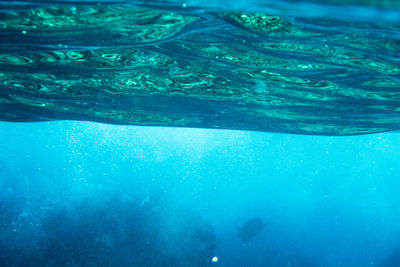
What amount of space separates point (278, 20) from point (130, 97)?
35.4ft

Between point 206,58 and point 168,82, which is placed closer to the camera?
point 206,58

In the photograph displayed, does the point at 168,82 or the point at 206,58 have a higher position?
the point at 206,58

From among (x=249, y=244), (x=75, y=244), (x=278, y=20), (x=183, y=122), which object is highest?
(x=278, y=20)

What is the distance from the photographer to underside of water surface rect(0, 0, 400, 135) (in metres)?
7.73

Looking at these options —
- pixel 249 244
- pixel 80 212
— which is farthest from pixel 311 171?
pixel 80 212

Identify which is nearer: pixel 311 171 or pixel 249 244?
pixel 249 244

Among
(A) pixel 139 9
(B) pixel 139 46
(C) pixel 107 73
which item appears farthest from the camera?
(C) pixel 107 73

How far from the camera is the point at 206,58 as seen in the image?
1088 centimetres

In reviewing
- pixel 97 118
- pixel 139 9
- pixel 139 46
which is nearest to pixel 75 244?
pixel 97 118

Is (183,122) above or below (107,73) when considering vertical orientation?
below

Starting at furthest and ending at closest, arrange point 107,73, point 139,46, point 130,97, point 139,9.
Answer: point 130,97 → point 107,73 → point 139,46 → point 139,9

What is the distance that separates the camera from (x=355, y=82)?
12.4 m

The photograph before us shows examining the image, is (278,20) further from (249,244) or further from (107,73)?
(249,244)

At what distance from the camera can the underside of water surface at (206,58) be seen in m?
7.73
